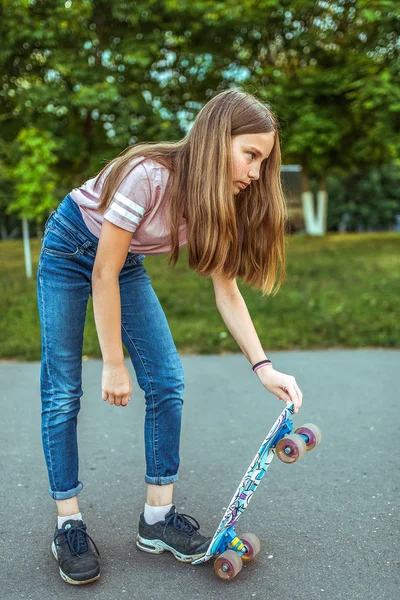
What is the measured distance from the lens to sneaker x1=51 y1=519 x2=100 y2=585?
7.45 feet

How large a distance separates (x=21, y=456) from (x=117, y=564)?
1.28 m

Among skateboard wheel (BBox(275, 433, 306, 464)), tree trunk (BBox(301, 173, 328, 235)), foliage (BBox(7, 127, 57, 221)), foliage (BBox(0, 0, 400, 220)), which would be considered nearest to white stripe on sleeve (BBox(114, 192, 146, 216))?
skateboard wheel (BBox(275, 433, 306, 464))

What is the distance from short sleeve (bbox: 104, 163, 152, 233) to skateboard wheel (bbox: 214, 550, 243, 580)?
1.07m

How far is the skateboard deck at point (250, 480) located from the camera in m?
2.23

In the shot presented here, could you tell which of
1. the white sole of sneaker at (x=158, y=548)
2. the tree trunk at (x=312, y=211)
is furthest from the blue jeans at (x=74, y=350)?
the tree trunk at (x=312, y=211)

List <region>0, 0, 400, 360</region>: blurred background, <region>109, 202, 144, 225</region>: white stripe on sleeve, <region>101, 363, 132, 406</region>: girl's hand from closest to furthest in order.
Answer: <region>109, 202, 144, 225</region>: white stripe on sleeve
<region>101, 363, 132, 406</region>: girl's hand
<region>0, 0, 400, 360</region>: blurred background

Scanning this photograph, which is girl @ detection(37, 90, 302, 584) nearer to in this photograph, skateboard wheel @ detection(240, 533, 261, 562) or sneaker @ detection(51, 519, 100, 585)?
sneaker @ detection(51, 519, 100, 585)

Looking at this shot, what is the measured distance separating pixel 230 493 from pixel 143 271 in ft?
3.70

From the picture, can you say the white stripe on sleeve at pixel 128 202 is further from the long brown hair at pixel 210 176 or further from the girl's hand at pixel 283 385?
the girl's hand at pixel 283 385

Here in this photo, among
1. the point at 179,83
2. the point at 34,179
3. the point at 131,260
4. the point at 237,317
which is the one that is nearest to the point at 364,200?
the point at 179,83

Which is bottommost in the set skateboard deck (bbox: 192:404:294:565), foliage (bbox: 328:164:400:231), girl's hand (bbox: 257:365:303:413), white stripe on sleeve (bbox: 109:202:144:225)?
skateboard deck (bbox: 192:404:294:565)

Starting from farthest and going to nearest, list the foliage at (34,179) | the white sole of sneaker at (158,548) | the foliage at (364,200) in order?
the foliage at (364,200) < the foliage at (34,179) < the white sole of sneaker at (158,548)

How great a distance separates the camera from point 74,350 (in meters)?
2.37

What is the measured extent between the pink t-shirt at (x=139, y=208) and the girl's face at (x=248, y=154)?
0.71ft
